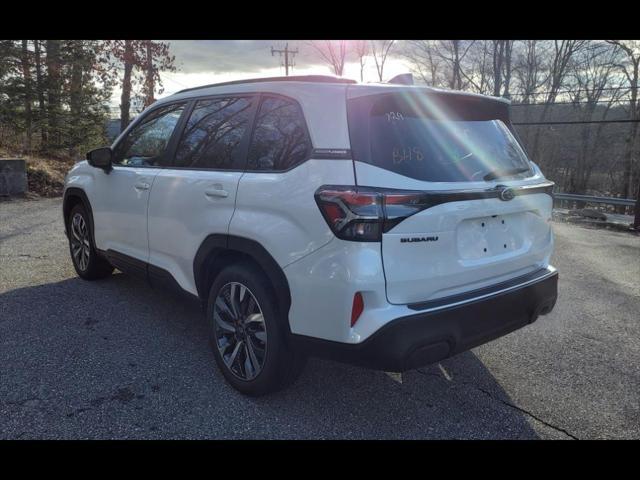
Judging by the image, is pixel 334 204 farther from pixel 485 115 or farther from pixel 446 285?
pixel 485 115

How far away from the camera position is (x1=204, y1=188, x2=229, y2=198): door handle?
296 cm

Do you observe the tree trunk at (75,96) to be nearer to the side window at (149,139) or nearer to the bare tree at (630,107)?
the side window at (149,139)

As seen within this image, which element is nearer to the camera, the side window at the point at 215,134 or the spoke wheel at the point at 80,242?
the side window at the point at 215,134

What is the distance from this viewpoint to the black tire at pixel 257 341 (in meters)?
2.66

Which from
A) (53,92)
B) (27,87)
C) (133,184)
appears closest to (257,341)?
(133,184)

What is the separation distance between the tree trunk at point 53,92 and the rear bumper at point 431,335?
16.1m

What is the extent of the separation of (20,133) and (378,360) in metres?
16.6

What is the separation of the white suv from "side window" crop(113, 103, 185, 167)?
1.21 feet

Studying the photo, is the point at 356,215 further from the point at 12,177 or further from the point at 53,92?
the point at 53,92

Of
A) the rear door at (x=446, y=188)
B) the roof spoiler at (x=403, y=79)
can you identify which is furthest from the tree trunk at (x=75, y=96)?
the rear door at (x=446, y=188)

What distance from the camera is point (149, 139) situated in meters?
4.01

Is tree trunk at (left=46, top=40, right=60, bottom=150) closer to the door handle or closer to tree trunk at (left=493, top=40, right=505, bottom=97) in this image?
the door handle

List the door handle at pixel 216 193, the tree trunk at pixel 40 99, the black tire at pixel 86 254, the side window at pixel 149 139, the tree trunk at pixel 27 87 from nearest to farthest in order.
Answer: the door handle at pixel 216 193 < the side window at pixel 149 139 < the black tire at pixel 86 254 < the tree trunk at pixel 27 87 < the tree trunk at pixel 40 99
